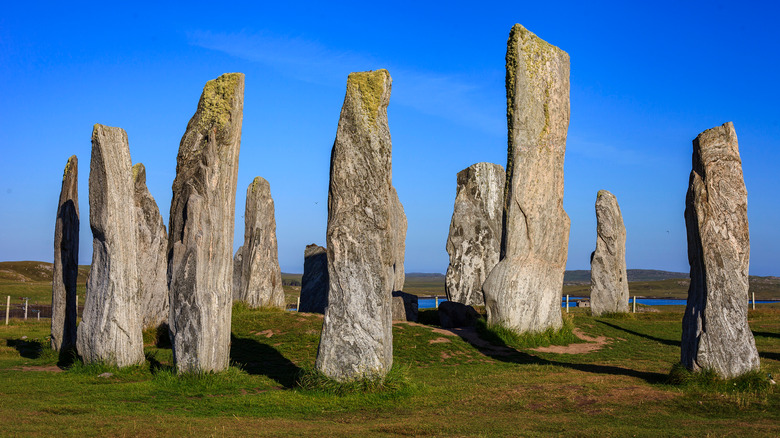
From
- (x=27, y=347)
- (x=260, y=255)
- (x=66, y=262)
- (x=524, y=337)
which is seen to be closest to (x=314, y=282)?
(x=260, y=255)

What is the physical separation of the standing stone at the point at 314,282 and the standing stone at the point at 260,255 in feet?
4.36

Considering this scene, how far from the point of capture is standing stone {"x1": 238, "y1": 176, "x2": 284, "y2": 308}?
2361 centimetres

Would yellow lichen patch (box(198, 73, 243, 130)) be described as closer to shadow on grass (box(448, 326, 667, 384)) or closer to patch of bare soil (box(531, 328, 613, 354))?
shadow on grass (box(448, 326, 667, 384))

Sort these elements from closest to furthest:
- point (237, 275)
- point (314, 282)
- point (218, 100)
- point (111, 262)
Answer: point (218, 100), point (111, 262), point (237, 275), point (314, 282)

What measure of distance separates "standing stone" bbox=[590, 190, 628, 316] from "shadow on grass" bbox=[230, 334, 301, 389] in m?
15.2

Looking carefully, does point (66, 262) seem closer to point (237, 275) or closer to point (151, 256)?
point (151, 256)

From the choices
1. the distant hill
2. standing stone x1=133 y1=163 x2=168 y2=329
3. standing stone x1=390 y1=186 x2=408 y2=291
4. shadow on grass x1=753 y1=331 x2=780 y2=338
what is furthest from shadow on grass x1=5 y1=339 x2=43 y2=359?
the distant hill

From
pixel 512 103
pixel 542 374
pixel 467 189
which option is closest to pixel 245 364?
pixel 542 374

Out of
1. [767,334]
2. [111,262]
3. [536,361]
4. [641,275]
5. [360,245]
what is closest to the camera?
[360,245]

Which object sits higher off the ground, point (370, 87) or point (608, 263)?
point (370, 87)

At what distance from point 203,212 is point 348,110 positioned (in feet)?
9.19

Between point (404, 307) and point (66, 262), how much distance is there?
8.88m

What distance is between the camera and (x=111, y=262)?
11766 millimetres

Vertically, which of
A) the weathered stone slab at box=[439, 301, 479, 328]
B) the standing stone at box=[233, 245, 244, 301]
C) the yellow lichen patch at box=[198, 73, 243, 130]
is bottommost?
the weathered stone slab at box=[439, 301, 479, 328]
